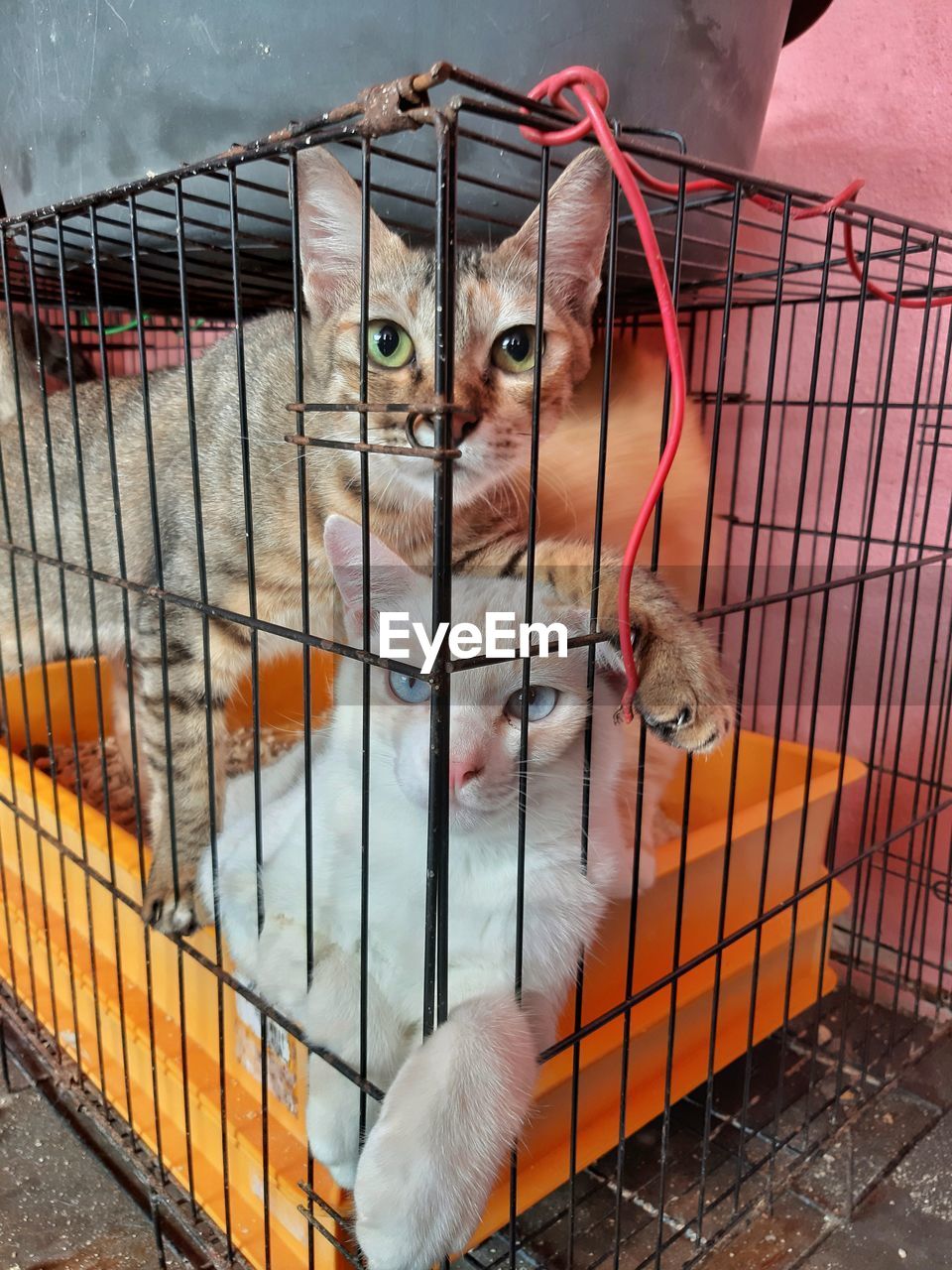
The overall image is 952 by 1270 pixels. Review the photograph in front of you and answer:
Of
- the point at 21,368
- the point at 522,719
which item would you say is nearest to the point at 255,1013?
the point at 522,719

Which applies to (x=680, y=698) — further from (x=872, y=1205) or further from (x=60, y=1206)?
(x=60, y=1206)

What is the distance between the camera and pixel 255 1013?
0.89 meters

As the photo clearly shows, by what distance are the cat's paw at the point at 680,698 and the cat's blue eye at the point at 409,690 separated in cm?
17

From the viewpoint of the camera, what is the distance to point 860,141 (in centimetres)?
142

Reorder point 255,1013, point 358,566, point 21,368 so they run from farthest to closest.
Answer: point 21,368 < point 255,1013 < point 358,566

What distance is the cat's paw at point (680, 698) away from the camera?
0.68m

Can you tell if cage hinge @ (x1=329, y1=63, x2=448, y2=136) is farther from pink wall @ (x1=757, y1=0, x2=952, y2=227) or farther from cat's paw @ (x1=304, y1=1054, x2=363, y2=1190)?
pink wall @ (x1=757, y1=0, x2=952, y2=227)

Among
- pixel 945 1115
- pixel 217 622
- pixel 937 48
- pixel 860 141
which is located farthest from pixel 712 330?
pixel 945 1115

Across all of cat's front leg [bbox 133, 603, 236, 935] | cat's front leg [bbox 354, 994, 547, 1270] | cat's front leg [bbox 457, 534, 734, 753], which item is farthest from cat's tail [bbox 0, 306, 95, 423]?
cat's front leg [bbox 354, 994, 547, 1270]

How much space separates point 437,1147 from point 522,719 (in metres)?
0.28

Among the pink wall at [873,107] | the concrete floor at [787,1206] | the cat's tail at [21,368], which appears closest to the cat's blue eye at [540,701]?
the concrete floor at [787,1206]

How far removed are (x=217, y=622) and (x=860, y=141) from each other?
4.14 feet

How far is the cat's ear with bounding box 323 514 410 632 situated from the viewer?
66 cm

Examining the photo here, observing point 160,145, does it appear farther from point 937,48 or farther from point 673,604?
point 937,48
